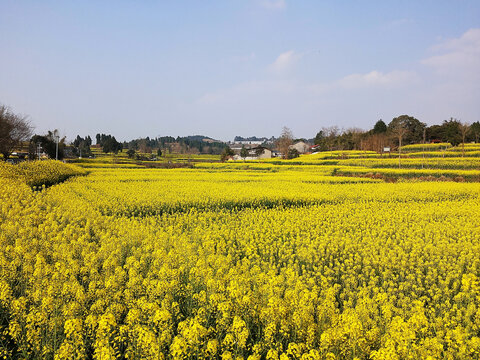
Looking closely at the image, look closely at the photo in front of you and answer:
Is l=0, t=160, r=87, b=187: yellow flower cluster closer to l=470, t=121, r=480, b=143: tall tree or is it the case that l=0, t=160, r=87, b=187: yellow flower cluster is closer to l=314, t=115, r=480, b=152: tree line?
l=314, t=115, r=480, b=152: tree line

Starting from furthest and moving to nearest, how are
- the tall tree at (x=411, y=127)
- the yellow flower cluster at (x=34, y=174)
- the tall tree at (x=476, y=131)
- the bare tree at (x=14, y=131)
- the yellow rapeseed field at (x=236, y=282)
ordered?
the tall tree at (x=411, y=127) → the tall tree at (x=476, y=131) → the bare tree at (x=14, y=131) → the yellow flower cluster at (x=34, y=174) → the yellow rapeseed field at (x=236, y=282)

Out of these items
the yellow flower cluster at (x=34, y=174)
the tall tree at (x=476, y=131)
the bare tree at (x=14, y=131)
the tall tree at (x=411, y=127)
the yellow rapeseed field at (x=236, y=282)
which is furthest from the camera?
the tall tree at (x=411, y=127)

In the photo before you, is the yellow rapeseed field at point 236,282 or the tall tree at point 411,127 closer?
the yellow rapeseed field at point 236,282

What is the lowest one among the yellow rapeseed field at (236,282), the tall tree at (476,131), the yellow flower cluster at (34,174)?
the yellow rapeseed field at (236,282)


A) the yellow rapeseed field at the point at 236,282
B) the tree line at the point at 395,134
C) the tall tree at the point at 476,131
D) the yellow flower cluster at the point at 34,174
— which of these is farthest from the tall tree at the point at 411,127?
the yellow flower cluster at the point at 34,174

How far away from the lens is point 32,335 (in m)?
4.00

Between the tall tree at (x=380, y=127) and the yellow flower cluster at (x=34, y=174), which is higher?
the tall tree at (x=380, y=127)

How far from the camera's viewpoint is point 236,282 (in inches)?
213

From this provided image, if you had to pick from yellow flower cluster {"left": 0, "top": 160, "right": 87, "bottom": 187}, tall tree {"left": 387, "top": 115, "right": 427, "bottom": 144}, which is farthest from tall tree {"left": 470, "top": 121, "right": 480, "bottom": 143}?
yellow flower cluster {"left": 0, "top": 160, "right": 87, "bottom": 187}

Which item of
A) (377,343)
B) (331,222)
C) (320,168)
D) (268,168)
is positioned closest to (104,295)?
(377,343)

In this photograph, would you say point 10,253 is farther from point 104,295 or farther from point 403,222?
point 403,222

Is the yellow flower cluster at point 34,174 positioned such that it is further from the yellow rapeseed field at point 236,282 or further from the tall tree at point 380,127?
the tall tree at point 380,127

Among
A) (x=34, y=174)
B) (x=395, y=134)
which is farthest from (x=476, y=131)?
(x=34, y=174)

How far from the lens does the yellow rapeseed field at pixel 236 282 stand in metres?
4.01
